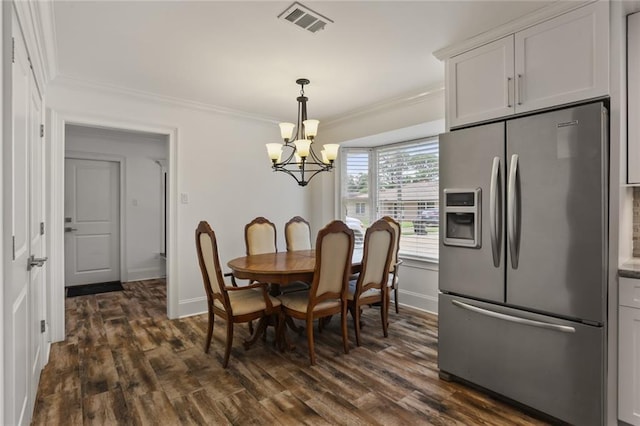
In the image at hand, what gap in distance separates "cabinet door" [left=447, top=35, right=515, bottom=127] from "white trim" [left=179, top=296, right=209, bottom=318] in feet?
11.0

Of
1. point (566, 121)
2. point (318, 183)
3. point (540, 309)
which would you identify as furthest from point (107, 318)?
point (566, 121)

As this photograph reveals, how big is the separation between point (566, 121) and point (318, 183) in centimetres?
347

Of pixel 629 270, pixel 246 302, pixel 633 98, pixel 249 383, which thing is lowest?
pixel 249 383

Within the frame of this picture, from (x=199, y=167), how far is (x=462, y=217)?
9.92 ft

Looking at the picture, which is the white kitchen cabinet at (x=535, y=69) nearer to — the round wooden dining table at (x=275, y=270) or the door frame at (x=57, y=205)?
the round wooden dining table at (x=275, y=270)

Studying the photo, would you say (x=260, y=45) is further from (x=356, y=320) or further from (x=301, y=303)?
(x=356, y=320)

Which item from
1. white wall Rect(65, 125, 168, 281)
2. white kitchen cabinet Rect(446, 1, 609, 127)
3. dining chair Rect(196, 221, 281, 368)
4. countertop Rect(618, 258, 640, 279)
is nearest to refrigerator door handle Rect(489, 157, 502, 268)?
white kitchen cabinet Rect(446, 1, 609, 127)

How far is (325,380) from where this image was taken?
2.47 meters

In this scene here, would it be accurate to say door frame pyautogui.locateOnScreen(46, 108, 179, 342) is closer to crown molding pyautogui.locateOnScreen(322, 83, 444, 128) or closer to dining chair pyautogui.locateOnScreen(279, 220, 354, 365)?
dining chair pyautogui.locateOnScreen(279, 220, 354, 365)

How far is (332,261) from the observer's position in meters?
2.75

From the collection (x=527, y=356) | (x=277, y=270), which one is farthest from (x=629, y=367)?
(x=277, y=270)

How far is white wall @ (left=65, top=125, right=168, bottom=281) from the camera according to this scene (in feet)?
18.7

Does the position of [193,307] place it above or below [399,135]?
below

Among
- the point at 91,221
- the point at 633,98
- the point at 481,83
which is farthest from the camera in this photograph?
the point at 91,221
